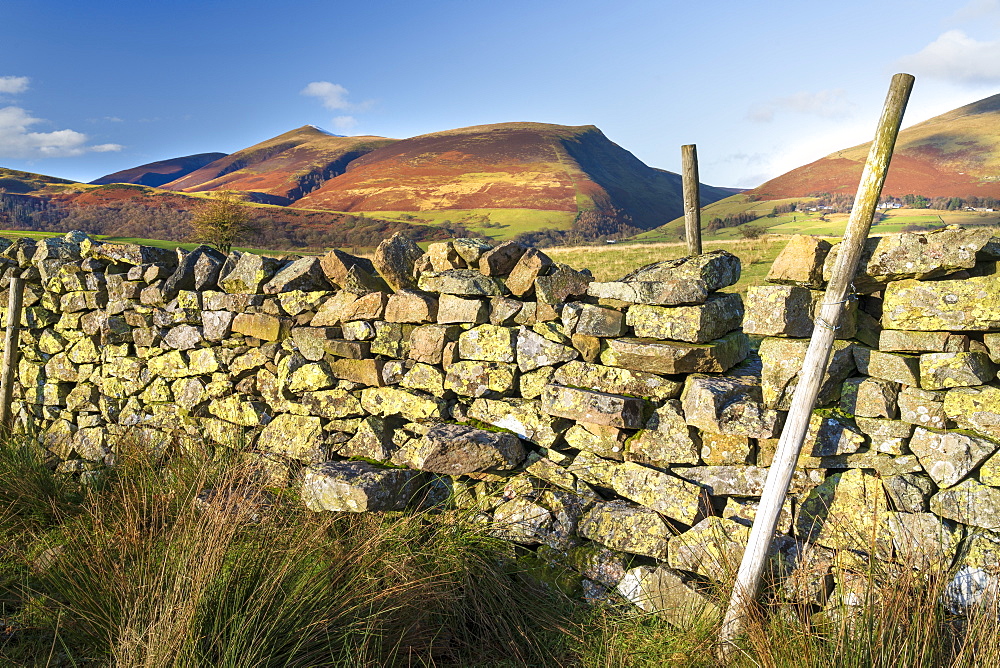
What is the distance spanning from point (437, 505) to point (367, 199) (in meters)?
68.0

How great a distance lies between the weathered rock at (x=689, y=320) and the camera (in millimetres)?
3305

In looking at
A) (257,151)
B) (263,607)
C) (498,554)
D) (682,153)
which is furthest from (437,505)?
(257,151)

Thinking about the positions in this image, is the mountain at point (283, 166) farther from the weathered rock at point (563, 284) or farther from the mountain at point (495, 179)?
the weathered rock at point (563, 284)

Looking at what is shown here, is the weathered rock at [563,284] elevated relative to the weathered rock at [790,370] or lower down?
elevated

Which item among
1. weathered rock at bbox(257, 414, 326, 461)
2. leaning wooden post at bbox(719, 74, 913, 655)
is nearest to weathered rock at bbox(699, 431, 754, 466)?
leaning wooden post at bbox(719, 74, 913, 655)

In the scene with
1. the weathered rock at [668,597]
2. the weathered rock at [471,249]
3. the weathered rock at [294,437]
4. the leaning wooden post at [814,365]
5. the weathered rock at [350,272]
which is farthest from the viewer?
the weathered rock at [294,437]

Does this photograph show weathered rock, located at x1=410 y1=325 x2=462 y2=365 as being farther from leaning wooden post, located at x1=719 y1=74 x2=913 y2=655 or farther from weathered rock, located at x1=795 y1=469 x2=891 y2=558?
weathered rock, located at x1=795 y1=469 x2=891 y2=558

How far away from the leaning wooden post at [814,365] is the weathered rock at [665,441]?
1.79 ft

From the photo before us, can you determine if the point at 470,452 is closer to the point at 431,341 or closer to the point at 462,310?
the point at 431,341

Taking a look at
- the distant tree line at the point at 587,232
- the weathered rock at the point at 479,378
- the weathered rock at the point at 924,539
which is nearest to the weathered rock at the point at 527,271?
the weathered rock at the point at 479,378

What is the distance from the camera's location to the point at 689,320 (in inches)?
130

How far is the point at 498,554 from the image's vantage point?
3.61 metres

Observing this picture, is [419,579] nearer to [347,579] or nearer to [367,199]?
[347,579]

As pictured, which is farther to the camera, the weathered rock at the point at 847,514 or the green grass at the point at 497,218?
the green grass at the point at 497,218
